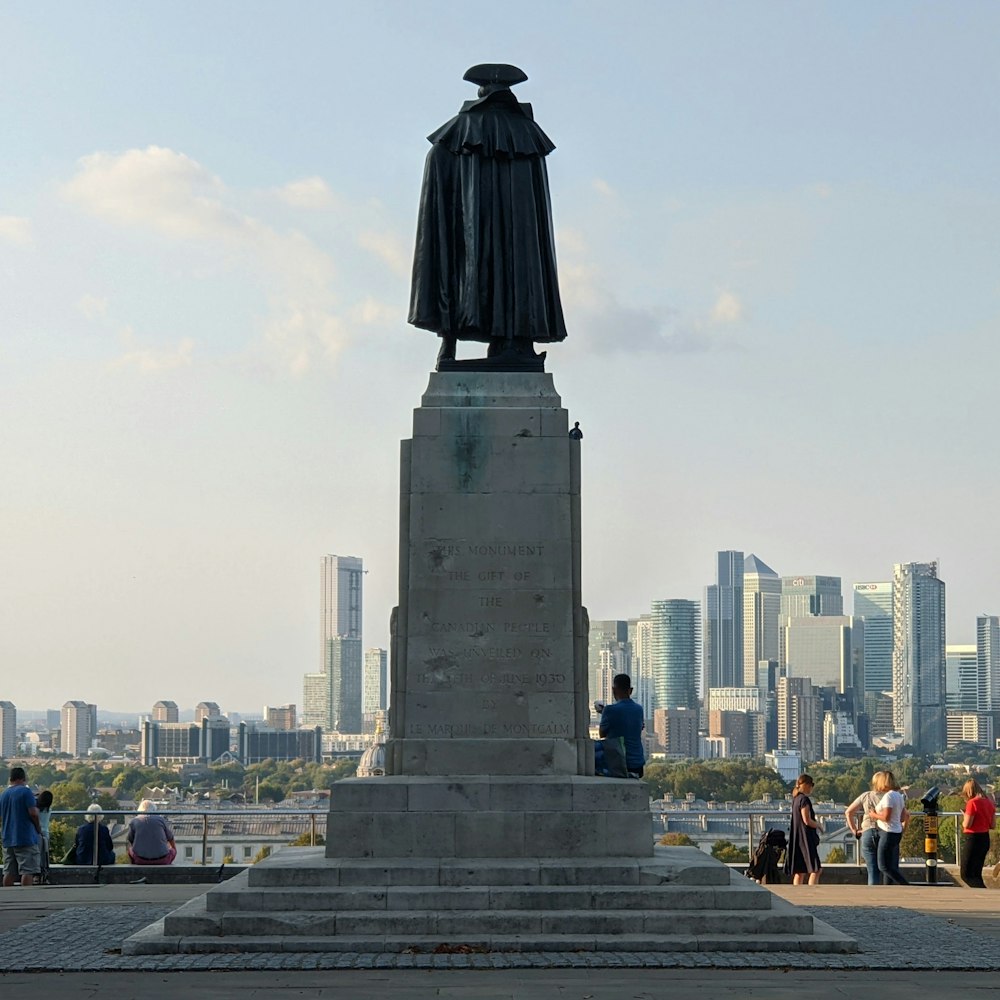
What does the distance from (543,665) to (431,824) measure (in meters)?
1.79

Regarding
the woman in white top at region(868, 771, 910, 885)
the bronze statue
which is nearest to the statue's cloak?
the bronze statue

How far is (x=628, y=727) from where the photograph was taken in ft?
53.2

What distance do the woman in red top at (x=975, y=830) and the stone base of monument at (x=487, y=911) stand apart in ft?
17.2

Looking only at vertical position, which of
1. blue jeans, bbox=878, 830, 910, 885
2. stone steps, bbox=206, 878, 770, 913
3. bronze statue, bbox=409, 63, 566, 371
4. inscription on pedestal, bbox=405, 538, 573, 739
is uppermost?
bronze statue, bbox=409, 63, 566, 371

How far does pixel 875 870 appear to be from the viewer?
19375 mm

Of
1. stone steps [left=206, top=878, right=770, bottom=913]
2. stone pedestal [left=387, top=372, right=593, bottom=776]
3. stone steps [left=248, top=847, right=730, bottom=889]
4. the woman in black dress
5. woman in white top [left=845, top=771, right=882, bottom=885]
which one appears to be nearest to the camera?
stone steps [left=206, top=878, right=770, bottom=913]

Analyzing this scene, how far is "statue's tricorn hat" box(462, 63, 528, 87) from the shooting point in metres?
17.2

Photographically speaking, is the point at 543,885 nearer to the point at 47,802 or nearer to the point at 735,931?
the point at 735,931

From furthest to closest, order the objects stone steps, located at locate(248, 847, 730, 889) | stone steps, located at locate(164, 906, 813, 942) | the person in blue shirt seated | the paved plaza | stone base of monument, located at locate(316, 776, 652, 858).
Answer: the person in blue shirt seated → stone base of monument, located at locate(316, 776, 652, 858) → stone steps, located at locate(248, 847, 730, 889) → stone steps, located at locate(164, 906, 813, 942) → the paved plaza

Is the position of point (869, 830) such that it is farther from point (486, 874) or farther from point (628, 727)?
point (486, 874)

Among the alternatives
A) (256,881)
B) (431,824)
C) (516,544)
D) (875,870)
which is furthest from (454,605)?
(875,870)

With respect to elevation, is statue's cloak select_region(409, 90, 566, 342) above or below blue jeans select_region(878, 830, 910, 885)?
above

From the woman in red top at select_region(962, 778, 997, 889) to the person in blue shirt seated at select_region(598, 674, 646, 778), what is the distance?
4099 millimetres

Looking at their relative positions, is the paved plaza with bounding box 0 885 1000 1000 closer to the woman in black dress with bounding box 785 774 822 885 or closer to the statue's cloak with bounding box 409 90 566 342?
the woman in black dress with bounding box 785 774 822 885
